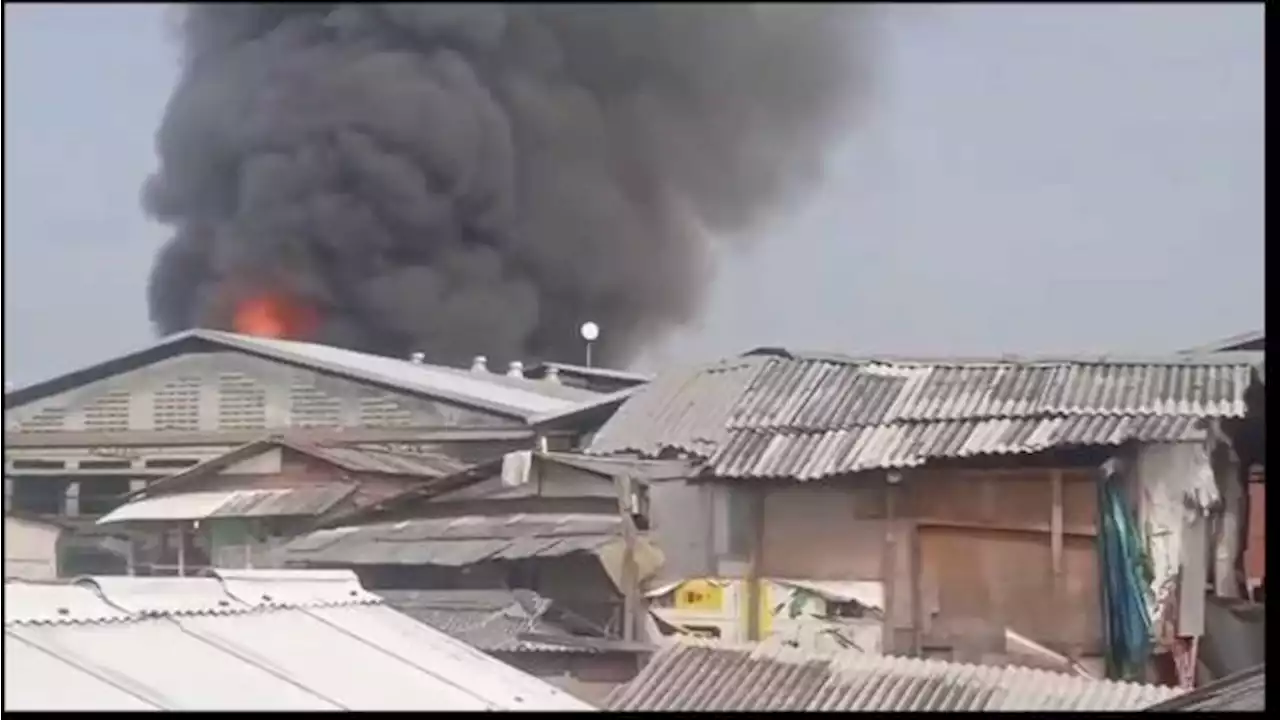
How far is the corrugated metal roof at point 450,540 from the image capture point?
2.82m

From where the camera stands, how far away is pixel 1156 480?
271 centimetres

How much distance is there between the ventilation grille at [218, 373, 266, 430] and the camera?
109 inches

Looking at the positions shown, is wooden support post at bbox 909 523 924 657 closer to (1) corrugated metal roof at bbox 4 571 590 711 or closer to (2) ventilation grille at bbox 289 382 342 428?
(1) corrugated metal roof at bbox 4 571 590 711

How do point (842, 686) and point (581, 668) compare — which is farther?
point (581, 668)

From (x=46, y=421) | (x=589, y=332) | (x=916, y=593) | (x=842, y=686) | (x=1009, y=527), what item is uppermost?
(x=589, y=332)

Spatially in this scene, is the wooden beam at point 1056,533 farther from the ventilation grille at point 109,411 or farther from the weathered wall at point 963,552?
the ventilation grille at point 109,411

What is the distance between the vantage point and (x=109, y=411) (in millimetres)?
2752

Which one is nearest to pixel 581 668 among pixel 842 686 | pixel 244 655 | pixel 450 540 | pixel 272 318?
pixel 450 540

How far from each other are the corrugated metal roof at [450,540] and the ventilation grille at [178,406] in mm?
250

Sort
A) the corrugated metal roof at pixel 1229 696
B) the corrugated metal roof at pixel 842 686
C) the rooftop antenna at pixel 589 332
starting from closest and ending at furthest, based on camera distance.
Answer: the corrugated metal roof at pixel 1229 696 < the corrugated metal roof at pixel 842 686 < the rooftop antenna at pixel 589 332

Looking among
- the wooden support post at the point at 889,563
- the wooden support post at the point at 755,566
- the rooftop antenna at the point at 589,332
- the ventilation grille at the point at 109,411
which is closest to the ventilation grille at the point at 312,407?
the ventilation grille at the point at 109,411

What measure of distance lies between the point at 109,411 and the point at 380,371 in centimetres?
41

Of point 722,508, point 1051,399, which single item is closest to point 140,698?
point 722,508

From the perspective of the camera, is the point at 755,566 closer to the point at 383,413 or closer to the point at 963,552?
the point at 963,552
